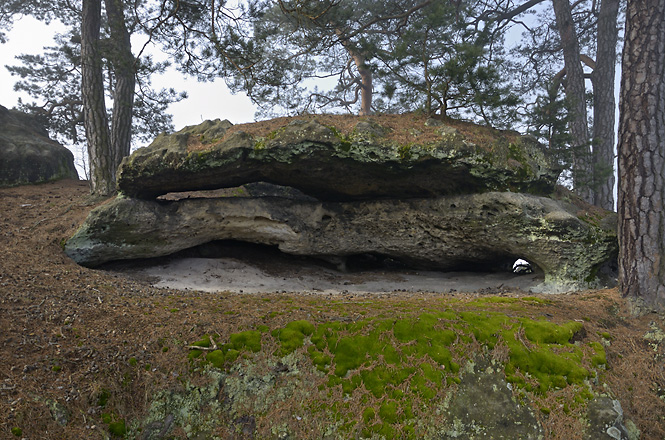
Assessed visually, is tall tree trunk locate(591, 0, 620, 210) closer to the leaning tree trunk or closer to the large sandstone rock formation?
the large sandstone rock formation

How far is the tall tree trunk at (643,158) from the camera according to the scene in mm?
6586

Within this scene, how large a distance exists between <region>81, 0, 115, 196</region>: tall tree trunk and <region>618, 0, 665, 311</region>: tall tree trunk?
12811 millimetres

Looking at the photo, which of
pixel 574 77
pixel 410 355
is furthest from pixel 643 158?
pixel 574 77

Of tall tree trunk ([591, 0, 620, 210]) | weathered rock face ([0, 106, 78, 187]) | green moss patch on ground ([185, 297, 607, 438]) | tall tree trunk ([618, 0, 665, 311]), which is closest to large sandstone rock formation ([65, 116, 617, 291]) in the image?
tall tree trunk ([618, 0, 665, 311])

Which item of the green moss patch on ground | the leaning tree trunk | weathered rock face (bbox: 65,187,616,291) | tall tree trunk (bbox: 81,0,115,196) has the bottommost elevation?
the green moss patch on ground

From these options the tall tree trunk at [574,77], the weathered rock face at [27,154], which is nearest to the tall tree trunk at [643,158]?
the tall tree trunk at [574,77]

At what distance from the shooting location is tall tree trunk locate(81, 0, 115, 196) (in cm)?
1204

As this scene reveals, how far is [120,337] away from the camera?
4.65m

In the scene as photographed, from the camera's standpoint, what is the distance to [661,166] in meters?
6.72

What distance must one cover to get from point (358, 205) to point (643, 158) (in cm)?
578

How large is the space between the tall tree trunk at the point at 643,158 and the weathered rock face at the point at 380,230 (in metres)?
1.32

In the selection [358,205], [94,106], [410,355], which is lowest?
[410,355]

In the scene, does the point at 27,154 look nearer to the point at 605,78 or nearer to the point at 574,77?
the point at 574,77

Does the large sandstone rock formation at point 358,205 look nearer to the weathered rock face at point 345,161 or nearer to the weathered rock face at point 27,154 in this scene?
the weathered rock face at point 345,161
